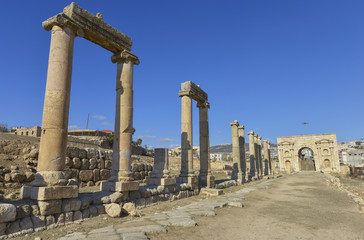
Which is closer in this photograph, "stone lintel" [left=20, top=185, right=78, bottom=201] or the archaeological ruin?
"stone lintel" [left=20, top=185, right=78, bottom=201]

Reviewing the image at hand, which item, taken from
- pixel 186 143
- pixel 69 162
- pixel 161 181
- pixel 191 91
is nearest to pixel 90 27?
pixel 161 181

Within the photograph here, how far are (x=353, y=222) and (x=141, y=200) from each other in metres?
6.21

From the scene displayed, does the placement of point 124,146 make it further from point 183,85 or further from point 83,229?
point 183,85

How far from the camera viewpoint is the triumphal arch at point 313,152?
154 feet

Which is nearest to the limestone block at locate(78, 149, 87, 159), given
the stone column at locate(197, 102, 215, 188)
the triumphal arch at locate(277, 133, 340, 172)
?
the stone column at locate(197, 102, 215, 188)

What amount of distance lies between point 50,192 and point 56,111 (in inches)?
79.6

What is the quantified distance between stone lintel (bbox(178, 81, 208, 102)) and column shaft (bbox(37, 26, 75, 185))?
688 centimetres

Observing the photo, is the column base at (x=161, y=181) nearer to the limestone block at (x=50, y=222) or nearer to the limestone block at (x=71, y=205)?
the limestone block at (x=71, y=205)

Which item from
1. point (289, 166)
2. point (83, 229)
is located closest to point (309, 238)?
point (83, 229)

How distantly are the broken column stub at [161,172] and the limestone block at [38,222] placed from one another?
16.1 feet

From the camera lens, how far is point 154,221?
576 centimetres

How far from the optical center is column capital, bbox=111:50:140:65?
836 cm

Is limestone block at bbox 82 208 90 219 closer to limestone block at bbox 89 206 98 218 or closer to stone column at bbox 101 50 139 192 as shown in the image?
limestone block at bbox 89 206 98 218

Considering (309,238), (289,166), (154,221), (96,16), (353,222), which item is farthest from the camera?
(289,166)
